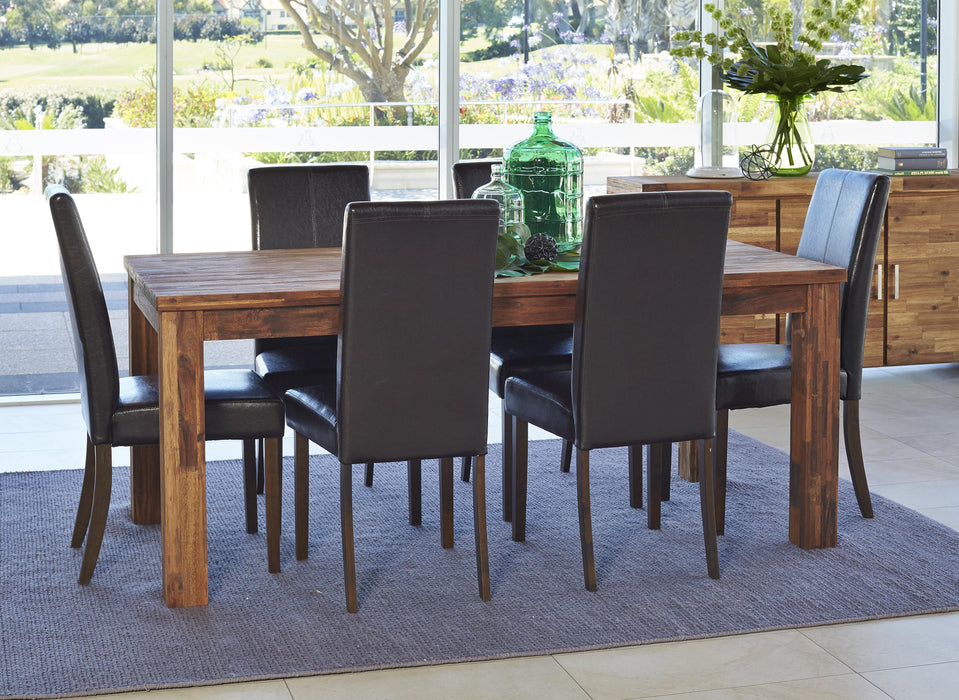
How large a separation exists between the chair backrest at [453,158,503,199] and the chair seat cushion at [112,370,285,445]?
4.64 feet

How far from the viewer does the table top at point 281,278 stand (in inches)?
117

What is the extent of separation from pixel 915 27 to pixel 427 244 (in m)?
4.13

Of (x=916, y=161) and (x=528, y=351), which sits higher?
(x=916, y=161)

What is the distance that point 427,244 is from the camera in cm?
289

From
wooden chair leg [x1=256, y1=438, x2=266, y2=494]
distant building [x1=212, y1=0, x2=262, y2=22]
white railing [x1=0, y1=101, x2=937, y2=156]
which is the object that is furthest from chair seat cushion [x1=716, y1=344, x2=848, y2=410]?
distant building [x1=212, y1=0, x2=262, y2=22]

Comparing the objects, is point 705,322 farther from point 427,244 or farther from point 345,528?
point 345,528

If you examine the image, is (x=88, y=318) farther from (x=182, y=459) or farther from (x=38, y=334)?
(x=38, y=334)

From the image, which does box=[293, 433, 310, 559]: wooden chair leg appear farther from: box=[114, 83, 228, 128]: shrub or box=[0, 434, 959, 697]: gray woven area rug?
box=[114, 83, 228, 128]: shrub

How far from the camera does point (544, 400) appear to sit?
3283 mm

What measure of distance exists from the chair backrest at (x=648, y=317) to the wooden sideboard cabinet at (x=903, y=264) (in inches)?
81.2

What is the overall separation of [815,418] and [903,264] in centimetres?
220

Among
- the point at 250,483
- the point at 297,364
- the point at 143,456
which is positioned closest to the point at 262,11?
the point at 297,364

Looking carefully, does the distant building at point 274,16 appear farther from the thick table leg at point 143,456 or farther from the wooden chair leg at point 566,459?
the wooden chair leg at point 566,459

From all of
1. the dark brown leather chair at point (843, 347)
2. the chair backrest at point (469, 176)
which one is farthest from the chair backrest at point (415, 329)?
the chair backrest at point (469, 176)
